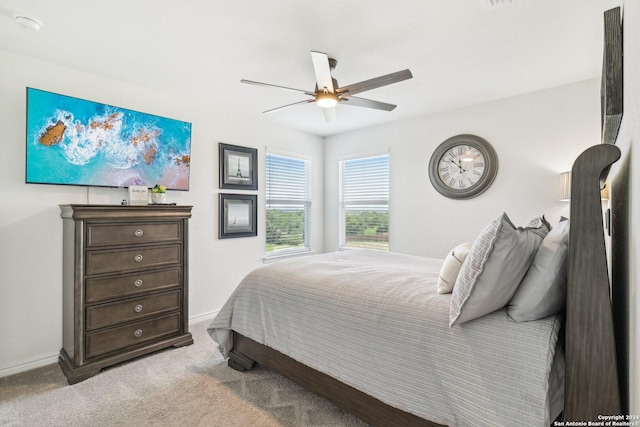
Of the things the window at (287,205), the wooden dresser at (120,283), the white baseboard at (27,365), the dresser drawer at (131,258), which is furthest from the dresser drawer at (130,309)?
the window at (287,205)

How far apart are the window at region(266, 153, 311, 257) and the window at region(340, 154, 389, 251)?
0.57 metres

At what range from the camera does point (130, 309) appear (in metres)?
2.55

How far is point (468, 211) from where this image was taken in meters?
3.61

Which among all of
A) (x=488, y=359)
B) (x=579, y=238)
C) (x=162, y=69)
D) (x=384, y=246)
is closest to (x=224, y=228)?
(x=162, y=69)

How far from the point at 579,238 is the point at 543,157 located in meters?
2.59

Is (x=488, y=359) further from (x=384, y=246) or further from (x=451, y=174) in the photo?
(x=384, y=246)

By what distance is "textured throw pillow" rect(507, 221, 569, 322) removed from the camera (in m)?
1.20

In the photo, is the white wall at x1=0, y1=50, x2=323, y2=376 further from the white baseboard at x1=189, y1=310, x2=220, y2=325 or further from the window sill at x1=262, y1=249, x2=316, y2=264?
the window sill at x1=262, y1=249, x2=316, y2=264

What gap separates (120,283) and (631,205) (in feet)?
9.99

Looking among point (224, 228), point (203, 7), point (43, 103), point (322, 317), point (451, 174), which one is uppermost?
point (203, 7)

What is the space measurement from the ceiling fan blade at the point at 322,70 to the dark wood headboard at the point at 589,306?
152 cm

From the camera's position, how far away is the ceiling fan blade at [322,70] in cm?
197

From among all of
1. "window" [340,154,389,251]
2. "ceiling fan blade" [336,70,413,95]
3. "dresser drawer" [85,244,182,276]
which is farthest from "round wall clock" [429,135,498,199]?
"dresser drawer" [85,244,182,276]

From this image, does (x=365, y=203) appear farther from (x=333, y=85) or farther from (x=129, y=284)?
(x=129, y=284)
